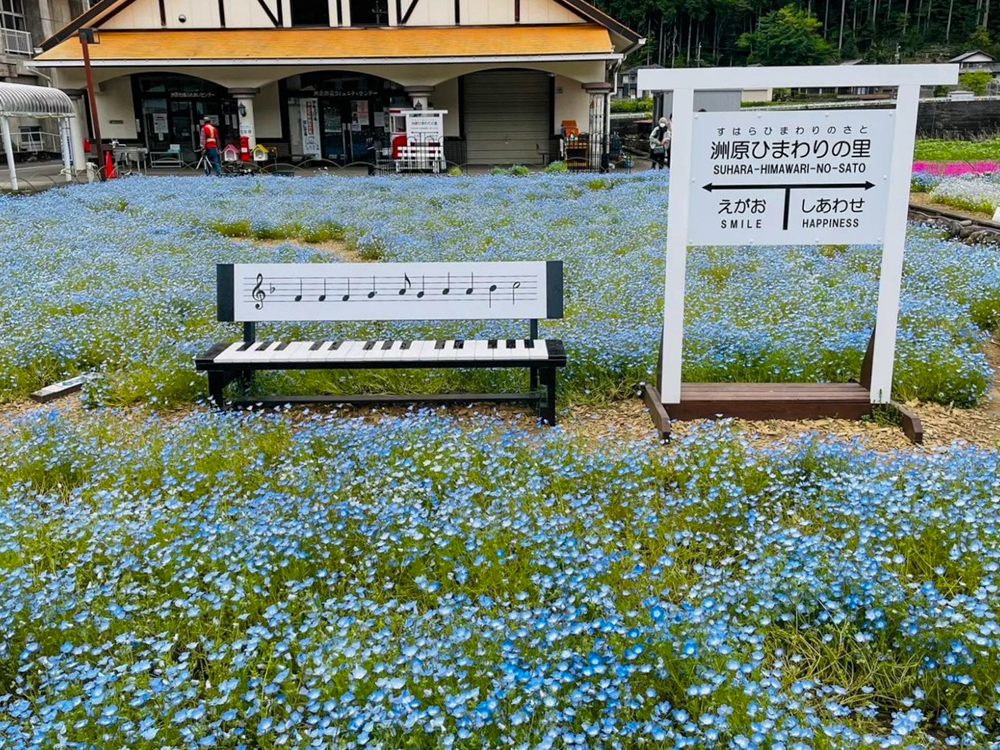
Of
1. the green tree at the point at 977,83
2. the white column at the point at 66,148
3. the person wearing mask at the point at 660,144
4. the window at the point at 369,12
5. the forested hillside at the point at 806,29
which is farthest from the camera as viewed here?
the forested hillside at the point at 806,29

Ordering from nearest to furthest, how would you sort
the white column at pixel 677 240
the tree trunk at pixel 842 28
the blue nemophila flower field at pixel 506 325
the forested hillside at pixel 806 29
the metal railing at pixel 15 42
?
the white column at pixel 677 240 → the blue nemophila flower field at pixel 506 325 → the metal railing at pixel 15 42 → the forested hillside at pixel 806 29 → the tree trunk at pixel 842 28

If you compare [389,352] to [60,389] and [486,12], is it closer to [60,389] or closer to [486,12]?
[60,389]

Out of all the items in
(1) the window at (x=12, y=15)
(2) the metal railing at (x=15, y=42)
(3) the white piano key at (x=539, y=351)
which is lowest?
(3) the white piano key at (x=539, y=351)

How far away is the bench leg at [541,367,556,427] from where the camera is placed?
5.19 metres

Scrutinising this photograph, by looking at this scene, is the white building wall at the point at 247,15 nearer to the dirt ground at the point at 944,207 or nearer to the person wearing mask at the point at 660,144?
the person wearing mask at the point at 660,144

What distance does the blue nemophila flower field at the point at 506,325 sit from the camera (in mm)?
5930

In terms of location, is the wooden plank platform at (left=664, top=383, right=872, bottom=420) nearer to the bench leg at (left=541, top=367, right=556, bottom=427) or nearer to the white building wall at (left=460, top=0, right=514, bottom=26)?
the bench leg at (left=541, top=367, right=556, bottom=427)

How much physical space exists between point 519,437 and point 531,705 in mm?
2283

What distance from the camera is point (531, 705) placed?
2535 millimetres

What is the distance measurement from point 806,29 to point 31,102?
2649 inches

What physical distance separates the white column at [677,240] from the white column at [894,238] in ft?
3.80

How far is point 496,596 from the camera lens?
3.21 m

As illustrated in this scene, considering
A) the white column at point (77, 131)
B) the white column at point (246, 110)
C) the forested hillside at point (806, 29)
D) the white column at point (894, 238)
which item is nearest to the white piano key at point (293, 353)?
the white column at point (894, 238)

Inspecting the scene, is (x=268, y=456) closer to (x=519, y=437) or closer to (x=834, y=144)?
(x=519, y=437)
